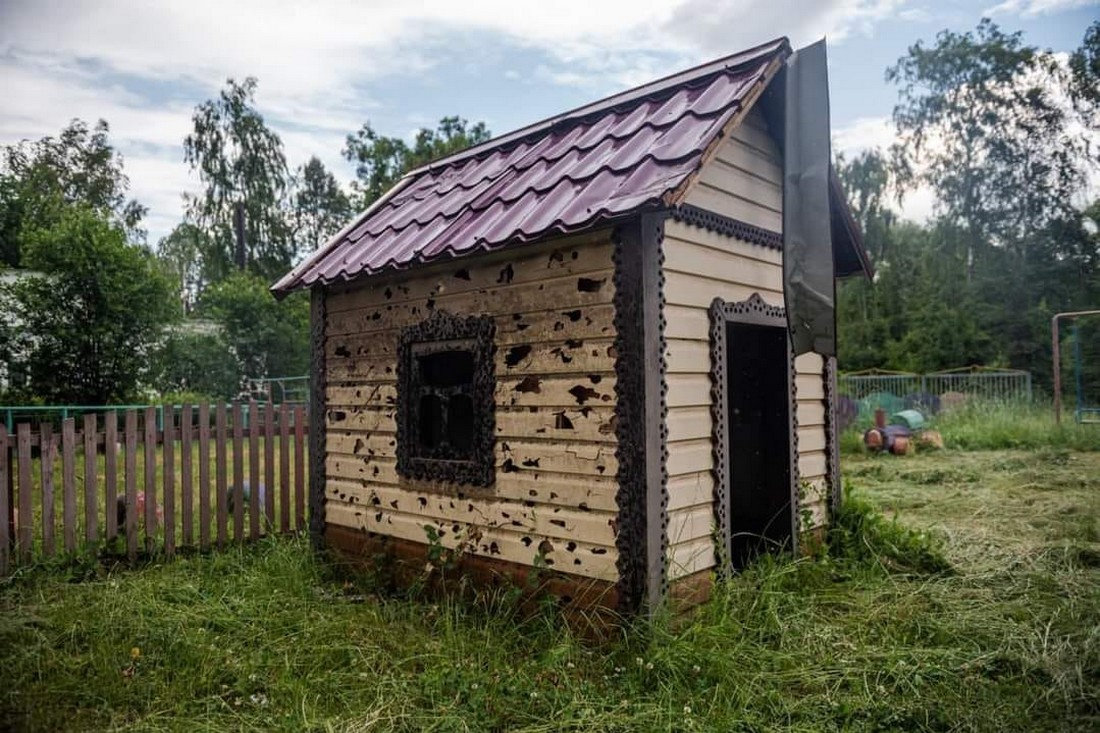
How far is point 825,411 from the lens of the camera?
626cm

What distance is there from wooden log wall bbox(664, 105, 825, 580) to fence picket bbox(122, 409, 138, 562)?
16.2ft

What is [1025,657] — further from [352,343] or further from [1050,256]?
[1050,256]

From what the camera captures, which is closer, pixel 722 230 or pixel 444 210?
pixel 722 230

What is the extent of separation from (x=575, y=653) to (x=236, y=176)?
30771 millimetres

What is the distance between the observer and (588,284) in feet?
14.6

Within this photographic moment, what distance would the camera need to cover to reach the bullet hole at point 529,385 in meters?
4.68

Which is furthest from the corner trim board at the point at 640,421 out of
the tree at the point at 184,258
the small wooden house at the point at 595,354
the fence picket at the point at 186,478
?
the tree at the point at 184,258

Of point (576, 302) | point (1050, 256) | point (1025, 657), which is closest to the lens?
point (1025, 657)

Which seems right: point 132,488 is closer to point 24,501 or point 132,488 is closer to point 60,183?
point 24,501

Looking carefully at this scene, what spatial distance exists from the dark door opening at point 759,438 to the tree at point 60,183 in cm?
1669

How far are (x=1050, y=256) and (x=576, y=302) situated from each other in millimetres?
31047

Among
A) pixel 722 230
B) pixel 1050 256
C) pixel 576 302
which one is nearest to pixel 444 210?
pixel 576 302

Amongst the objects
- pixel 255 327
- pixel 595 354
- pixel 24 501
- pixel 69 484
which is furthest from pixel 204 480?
pixel 255 327

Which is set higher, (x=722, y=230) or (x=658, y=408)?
(x=722, y=230)
